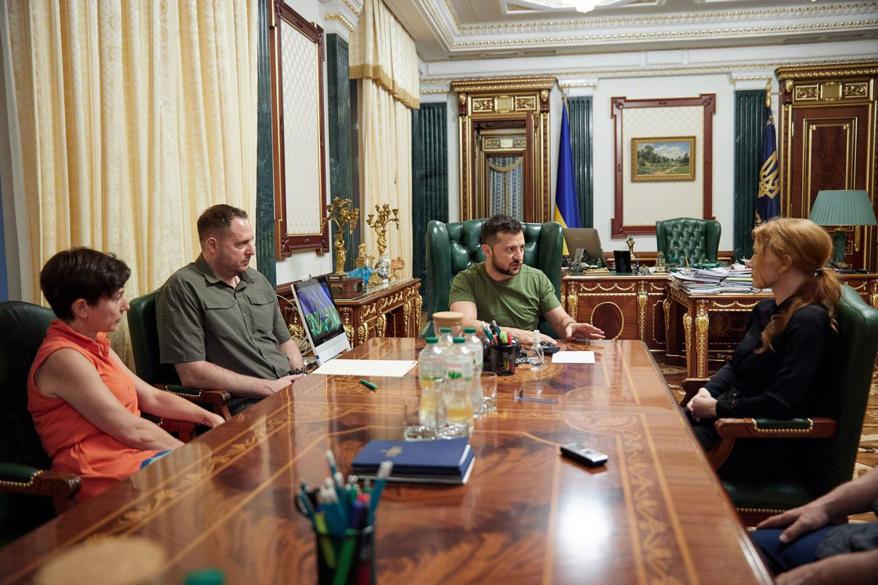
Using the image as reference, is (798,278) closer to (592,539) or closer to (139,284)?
(592,539)

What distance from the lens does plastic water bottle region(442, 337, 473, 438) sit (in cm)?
164

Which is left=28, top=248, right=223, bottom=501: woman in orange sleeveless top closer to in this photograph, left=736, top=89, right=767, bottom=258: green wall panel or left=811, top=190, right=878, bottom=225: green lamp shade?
left=811, top=190, right=878, bottom=225: green lamp shade

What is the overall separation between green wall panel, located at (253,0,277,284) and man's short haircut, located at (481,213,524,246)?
1.44m

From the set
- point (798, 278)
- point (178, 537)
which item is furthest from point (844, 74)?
point (178, 537)

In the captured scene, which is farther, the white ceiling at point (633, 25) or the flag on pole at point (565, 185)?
the flag on pole at point (565, 185)

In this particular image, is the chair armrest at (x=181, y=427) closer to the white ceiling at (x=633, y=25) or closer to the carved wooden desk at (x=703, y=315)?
the carved wooden desk at (x=703, y=315)

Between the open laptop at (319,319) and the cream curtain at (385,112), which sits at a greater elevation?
the cream curtain at (385,112)

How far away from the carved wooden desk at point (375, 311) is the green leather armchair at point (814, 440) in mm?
2009

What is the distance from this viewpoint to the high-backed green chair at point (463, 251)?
3.87 metres

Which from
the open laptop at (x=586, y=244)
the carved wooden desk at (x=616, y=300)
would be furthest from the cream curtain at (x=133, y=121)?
the open laptop at (x=586, y=244)

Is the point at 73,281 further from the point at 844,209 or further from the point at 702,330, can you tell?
the point at 844,209

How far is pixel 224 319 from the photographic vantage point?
106 inches

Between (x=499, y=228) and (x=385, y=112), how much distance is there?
3589 millimetres

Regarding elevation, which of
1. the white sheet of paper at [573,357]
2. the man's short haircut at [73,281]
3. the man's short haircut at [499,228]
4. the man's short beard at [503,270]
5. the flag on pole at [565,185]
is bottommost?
the white sheet of paper at [573,357]
